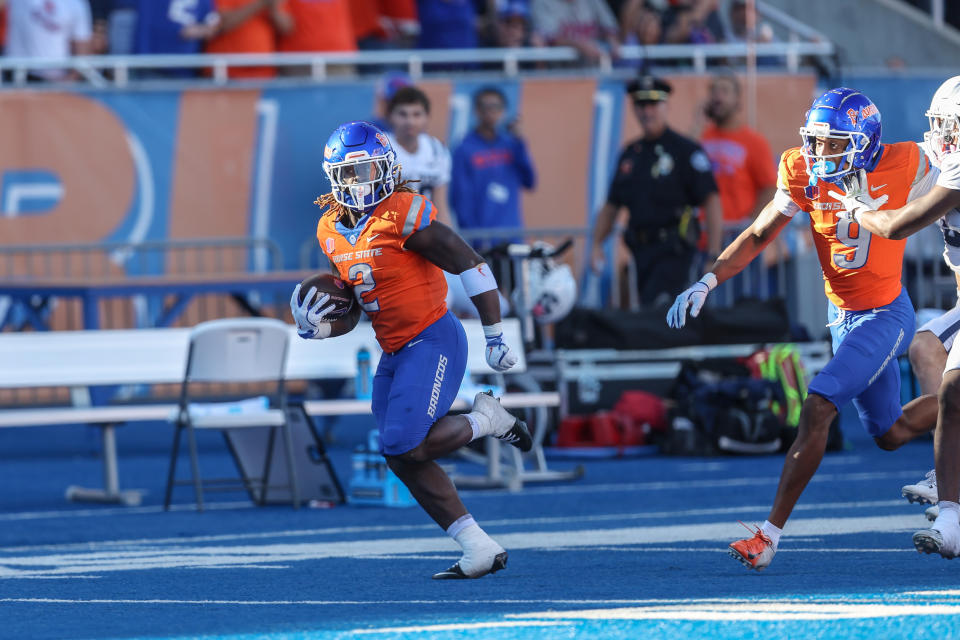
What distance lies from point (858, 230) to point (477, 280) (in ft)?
5.60

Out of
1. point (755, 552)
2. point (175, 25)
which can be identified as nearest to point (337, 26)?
point (175, 25)

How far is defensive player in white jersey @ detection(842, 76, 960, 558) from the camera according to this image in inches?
264

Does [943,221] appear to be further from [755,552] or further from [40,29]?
[40,29]

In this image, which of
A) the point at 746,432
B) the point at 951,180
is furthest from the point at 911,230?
the point at 746,432

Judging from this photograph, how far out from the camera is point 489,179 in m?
14.9

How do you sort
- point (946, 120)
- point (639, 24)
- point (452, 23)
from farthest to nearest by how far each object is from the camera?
point (639, 24) → point (452, 23) → point (946, 120)

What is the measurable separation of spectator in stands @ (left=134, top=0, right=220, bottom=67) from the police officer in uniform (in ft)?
14.7

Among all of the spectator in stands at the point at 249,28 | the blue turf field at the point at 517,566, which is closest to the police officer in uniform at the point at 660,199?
→ the blue turf field at the point at 517,566

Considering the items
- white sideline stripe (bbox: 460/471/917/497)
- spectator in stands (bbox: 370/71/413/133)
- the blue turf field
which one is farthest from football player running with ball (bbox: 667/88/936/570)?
spectator in stands (bbox: 370/71/413/133)

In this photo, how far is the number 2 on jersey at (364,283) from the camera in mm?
7223

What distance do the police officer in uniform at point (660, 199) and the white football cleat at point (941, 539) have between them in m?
6.51

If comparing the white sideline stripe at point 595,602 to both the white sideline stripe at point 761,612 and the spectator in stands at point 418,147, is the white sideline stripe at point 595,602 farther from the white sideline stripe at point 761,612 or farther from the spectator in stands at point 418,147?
the spectator in stands at point 418,147

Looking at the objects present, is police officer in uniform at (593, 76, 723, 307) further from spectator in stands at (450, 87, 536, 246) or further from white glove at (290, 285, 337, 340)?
white glove at (290, 285, 337, 340)

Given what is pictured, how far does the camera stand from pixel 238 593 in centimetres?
681
